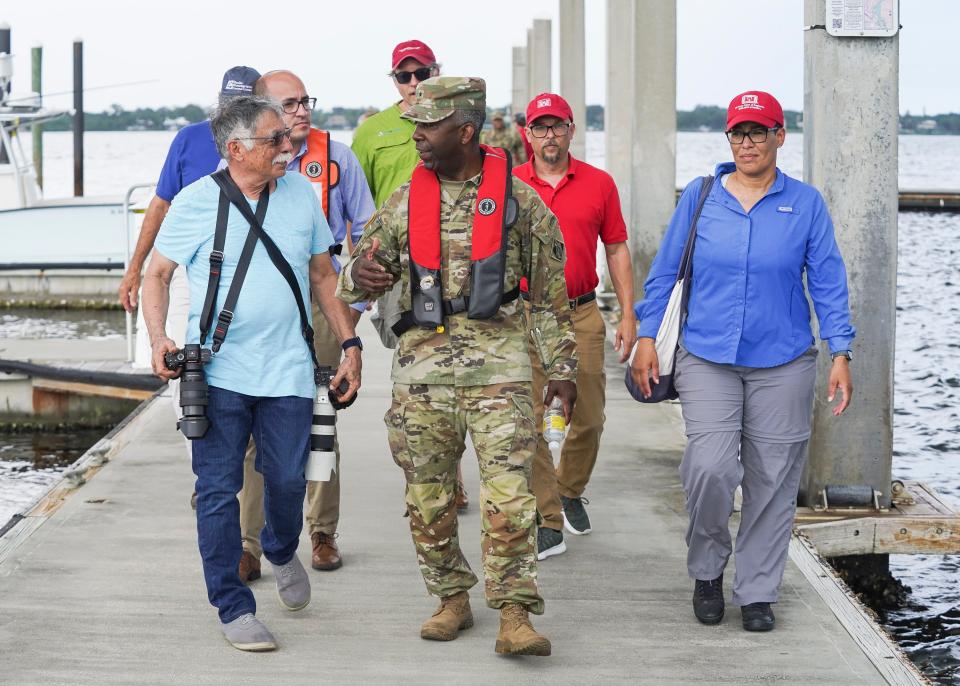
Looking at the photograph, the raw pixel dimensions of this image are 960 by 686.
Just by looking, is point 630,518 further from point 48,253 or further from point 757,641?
point 48,253

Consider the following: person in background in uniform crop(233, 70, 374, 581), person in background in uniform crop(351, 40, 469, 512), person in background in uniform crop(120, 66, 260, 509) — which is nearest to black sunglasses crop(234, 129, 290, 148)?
person in background in uniform crop(120, 66, 260, 509)

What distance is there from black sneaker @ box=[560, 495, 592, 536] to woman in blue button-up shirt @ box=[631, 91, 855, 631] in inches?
48.6

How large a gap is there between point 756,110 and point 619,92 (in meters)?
14.4

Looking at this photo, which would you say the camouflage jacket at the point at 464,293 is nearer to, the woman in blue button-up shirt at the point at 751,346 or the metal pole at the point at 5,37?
the woman in blue button-up shirt at the point at 751,346

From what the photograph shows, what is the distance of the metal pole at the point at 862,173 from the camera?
21.5 feet

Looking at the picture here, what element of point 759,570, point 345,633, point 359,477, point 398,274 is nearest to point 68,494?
point 359,477

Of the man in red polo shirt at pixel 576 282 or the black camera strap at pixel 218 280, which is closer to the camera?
the black camera strap at pixel 218 280

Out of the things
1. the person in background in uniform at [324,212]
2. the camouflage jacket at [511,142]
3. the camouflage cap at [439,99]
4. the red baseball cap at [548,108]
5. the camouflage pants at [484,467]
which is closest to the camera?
the camouflage cap at [439,99]

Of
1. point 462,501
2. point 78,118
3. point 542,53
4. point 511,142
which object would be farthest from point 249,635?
point 542,53

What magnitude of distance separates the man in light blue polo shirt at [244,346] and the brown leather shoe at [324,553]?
89cm

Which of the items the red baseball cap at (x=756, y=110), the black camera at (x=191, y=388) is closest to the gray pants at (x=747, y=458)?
the red baseball cap at (x=756, y=110)

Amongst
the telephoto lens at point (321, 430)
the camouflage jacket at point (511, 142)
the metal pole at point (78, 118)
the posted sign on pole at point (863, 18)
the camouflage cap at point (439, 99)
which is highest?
the metal pole at point (78, 118)

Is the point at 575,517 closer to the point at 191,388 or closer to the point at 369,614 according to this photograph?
the point at 369,614

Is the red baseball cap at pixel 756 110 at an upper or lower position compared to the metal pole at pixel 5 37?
lower
